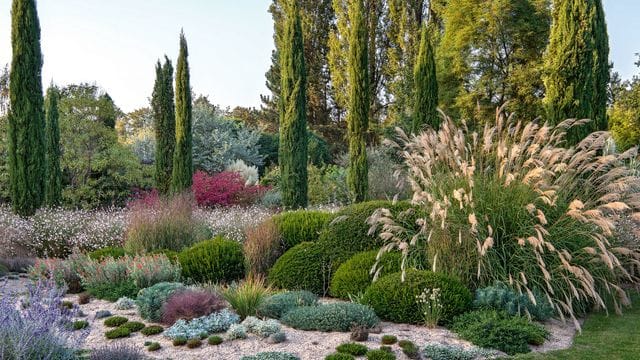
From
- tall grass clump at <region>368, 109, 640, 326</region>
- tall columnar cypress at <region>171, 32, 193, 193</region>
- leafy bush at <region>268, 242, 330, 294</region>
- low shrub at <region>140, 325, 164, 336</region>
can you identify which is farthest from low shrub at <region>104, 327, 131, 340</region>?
tall columnar cypress at <region>171, 32, 193, 193</region>

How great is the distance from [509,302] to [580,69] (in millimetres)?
6187

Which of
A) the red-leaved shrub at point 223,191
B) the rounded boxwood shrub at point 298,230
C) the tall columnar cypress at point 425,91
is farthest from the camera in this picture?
the red-leaved shrub at point 223,191

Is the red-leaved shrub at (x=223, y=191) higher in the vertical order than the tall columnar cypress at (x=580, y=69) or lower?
lower

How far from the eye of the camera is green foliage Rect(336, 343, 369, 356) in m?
4.62

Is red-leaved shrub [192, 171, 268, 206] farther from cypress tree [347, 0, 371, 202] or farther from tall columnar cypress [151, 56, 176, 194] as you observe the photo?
cypress tree [347, 0, 371, 202]

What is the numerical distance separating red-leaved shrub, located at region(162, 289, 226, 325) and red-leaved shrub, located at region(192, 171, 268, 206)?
10.2 metres

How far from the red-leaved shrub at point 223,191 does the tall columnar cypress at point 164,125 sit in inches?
36.9

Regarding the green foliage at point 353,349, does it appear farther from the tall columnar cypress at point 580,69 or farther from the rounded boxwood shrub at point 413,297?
the tall columnar cypress at point 580,69

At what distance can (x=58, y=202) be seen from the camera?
15.8 meters

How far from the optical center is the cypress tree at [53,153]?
15875mm

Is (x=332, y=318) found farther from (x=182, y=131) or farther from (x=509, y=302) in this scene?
(x=182, y=131)

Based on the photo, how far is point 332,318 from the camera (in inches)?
211

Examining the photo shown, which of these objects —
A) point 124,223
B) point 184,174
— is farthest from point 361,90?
point 124,223

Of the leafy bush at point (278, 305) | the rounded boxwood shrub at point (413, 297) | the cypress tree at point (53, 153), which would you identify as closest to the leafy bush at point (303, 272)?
the leafy bush at point (278, 305)
